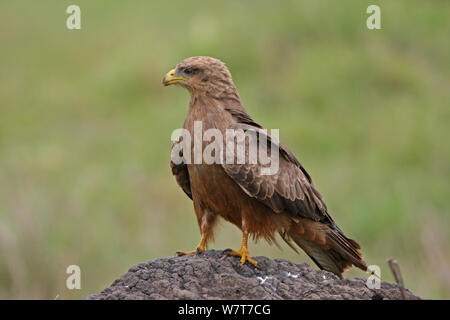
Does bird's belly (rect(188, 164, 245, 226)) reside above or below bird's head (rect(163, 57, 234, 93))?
below

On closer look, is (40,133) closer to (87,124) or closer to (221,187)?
(87,124)

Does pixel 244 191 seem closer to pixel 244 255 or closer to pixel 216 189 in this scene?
pixel 216 189

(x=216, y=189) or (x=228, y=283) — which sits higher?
(x=216, y=189)

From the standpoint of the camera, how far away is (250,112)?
13633 mm

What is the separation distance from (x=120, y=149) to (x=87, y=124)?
1845 millimetres

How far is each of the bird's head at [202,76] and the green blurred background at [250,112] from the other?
140 inches

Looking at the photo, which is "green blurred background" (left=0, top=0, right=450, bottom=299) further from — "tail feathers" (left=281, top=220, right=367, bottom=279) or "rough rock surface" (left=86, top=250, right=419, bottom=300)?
"rough rock surface" (left=86, top=250, right=419, bottom=300)

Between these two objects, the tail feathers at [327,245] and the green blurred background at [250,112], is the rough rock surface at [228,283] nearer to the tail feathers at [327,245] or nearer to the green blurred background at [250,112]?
the tail feathers at [327,245]

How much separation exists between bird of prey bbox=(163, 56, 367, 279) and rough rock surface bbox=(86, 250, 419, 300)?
0.30 m

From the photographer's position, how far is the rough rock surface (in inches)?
193

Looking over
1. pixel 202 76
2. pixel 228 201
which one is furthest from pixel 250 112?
pixel 228 201

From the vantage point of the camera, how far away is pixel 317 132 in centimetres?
1359

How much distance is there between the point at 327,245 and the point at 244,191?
80 centimetres

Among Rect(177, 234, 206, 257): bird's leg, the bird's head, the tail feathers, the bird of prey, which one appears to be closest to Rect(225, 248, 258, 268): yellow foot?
the bird of prey
